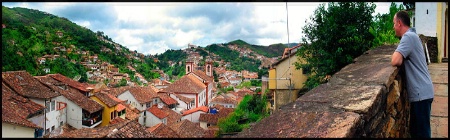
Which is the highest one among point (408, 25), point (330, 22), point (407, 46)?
point (330, 22)

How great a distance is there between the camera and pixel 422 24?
9.54 m

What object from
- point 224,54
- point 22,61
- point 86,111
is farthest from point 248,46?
point 22,61

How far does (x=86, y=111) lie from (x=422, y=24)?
2029 cm

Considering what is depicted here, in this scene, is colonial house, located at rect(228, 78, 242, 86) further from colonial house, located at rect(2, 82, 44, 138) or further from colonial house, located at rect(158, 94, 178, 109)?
colonial house, located at rect(2, 82, 44, 138)

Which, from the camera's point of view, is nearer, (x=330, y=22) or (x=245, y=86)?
(x=330, y=22)

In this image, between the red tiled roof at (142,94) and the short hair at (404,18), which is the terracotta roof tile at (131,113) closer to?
the red tiled roof at (142,94)

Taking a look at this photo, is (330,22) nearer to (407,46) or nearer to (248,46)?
(407,46)

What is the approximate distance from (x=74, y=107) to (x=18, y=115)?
29.1 ft

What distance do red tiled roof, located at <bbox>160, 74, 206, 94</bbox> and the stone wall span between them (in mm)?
40121

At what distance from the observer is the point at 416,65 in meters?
2.50

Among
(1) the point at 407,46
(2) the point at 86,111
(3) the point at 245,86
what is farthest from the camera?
(3) the point at 245,86

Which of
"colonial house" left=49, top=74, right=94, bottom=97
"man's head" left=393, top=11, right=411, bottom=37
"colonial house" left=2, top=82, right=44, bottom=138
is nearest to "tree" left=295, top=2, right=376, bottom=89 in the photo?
"man's head" left=393, top=11, right=411, bottom=37

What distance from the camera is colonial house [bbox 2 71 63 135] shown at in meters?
16.1

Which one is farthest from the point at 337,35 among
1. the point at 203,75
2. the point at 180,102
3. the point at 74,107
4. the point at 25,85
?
the point at 203,75
